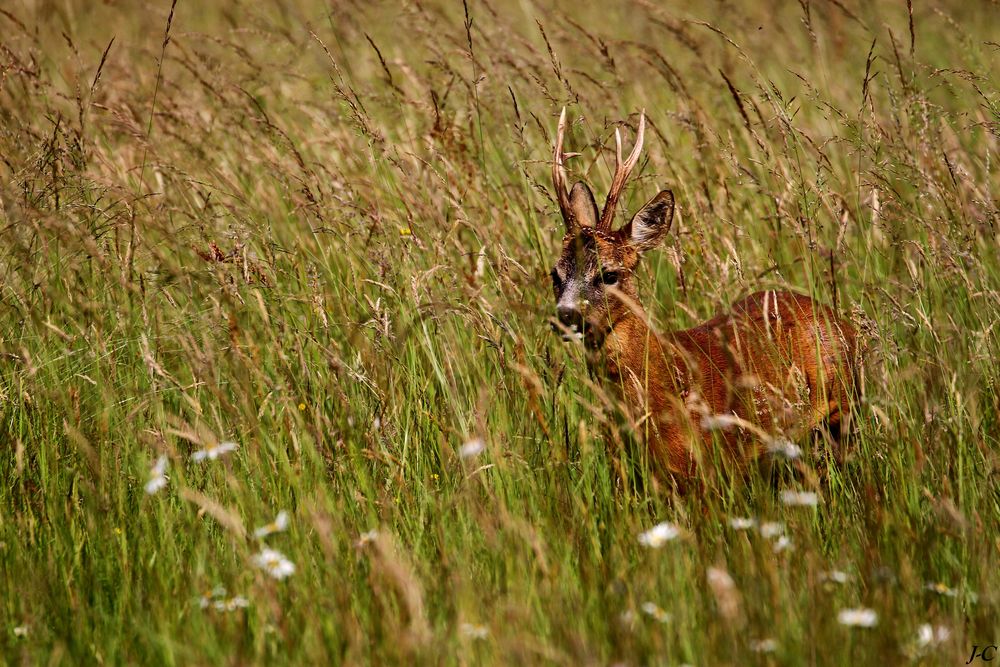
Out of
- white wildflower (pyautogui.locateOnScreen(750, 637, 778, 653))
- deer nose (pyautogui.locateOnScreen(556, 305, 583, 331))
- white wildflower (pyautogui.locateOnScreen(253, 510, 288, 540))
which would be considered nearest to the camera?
white wildflower (pyautogui.locateOnScreen(750, 637, 778, 653))

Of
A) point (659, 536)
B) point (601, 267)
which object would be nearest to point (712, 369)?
point (601, 267)

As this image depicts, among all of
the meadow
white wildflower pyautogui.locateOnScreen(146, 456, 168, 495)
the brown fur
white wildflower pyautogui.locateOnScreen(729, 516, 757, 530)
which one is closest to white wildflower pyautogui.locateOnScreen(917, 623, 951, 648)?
the meadow

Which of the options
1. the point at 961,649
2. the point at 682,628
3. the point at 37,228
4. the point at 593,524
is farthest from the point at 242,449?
the point at 961,649

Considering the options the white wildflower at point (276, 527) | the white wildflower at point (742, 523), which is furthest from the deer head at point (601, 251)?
the white wildflower at point (276, 527)

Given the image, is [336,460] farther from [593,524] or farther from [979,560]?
[979,560]

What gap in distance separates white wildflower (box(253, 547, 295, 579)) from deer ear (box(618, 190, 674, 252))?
6.09 ft

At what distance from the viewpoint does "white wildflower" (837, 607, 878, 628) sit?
7.11 ft

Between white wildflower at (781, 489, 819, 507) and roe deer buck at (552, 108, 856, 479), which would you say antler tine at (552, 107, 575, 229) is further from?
white wildflower at (781, 489, 819, 507)

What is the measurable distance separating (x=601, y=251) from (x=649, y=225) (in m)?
0.26

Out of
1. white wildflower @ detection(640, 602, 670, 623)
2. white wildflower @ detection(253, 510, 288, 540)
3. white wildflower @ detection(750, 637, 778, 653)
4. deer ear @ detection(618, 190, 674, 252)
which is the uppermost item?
deer ear @ detection(618, 190, 674, 252)

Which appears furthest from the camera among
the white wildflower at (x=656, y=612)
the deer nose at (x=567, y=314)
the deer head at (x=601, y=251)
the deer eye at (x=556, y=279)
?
the deer eye at (x=556, y=279)

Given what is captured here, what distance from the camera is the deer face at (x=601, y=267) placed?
3.62 m

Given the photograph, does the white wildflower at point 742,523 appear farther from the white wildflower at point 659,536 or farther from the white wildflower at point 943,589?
the white wildflower at point 943,589

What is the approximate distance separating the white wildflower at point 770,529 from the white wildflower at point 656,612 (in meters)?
0.29
